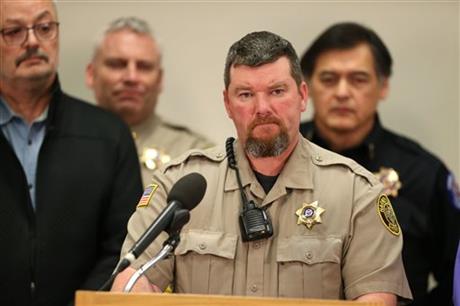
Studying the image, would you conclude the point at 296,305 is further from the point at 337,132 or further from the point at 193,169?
the point at 337,132

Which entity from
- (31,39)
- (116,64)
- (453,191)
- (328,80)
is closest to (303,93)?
(31,39)

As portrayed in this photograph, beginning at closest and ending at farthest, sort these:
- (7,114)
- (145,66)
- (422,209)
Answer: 1. (7,114)
2. (422,209)
3. (145,66)

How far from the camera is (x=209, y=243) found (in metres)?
2.42

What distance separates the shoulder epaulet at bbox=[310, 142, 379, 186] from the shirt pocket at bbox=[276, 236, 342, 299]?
0.67 ft

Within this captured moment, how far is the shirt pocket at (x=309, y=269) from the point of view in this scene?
2381 millimetres

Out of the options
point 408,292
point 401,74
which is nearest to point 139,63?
point 401,74

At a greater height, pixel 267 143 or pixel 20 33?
pixel 20 33

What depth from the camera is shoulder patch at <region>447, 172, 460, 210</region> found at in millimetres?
3555

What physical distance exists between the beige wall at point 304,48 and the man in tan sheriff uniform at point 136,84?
0.08m

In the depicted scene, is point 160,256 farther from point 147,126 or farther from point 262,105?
point 147,126

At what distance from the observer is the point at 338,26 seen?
374 cm

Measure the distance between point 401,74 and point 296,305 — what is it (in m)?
2.32

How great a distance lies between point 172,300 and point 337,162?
738 mm

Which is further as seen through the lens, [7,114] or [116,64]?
[116,64]
